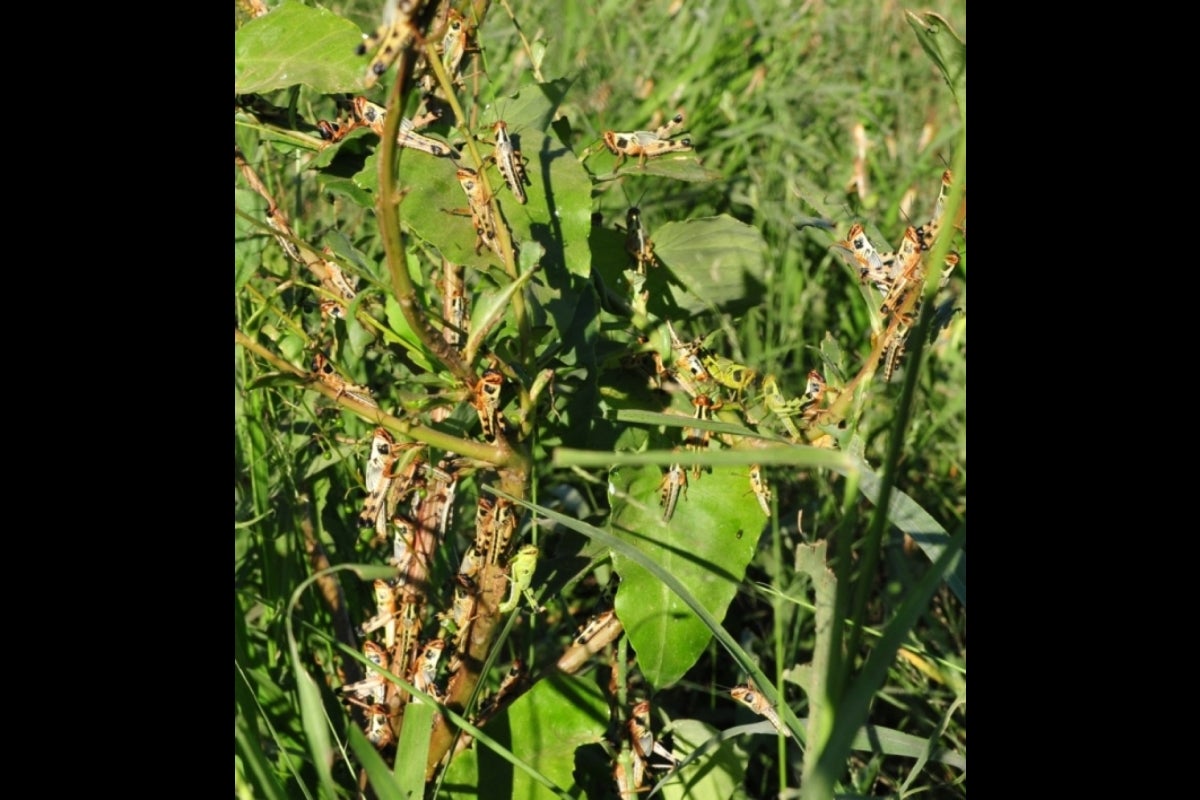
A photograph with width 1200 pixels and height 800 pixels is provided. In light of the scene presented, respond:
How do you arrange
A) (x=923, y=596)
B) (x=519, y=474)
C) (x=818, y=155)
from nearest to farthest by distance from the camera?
(x=923, y=596), (x=519, y=474), (x=818, y=155)

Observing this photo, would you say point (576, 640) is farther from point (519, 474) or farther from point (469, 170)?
point (469, 170)

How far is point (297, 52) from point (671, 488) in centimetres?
63

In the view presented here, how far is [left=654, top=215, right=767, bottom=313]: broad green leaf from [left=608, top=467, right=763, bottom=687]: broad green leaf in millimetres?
286

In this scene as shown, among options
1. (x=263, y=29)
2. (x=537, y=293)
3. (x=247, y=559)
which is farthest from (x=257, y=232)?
(x=247, y=559)

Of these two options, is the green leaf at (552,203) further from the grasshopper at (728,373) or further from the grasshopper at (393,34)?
the grasshopper at (393,34)

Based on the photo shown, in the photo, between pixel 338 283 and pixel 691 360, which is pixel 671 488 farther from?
pixel 338 283

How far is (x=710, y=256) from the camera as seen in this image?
1.50 meters

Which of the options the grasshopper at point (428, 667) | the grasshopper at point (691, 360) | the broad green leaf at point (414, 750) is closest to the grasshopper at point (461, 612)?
the grasshopper at point (428, 667)

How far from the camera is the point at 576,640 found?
4.57 ft

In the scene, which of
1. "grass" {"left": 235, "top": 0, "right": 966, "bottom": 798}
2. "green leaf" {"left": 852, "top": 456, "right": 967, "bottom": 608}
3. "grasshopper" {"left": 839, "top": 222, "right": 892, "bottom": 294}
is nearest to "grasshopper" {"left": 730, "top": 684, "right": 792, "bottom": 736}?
"grass" {"left": 235, "top": 0, "right": 966, "bottom": 798}

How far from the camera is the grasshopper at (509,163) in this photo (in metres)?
1.21

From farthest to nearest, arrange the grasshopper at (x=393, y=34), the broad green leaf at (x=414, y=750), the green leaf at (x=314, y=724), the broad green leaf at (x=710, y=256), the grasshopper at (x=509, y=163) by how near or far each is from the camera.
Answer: the broad green leaf at (x=710, y=256)
the grasshopper at (x=509, y=163)
the broad green leaf at (x=414, y=750)
the green leaf at (x=314, y=724)
the grasshopper at (x=393, y=34)

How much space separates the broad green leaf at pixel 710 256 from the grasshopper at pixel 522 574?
43cm

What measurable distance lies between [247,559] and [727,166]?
62.6 inches
